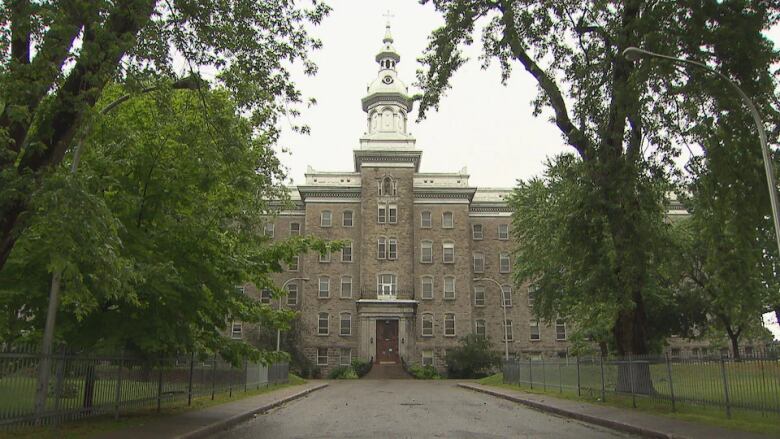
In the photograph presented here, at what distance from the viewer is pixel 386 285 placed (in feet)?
186

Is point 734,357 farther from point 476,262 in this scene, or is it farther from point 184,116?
point 476,262

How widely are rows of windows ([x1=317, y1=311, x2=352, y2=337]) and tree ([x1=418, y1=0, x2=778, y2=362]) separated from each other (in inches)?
1468

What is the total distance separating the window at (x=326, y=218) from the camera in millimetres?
59000

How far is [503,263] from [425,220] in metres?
8.67

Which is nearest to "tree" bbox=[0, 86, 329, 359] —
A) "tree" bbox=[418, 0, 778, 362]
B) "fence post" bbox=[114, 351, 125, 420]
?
"fence post" bbox=[114, 351, 125, 420]

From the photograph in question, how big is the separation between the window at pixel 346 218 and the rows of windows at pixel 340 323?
8288mm

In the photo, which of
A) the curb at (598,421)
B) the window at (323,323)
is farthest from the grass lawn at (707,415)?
the window at (323,323)

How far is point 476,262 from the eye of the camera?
60.4 m

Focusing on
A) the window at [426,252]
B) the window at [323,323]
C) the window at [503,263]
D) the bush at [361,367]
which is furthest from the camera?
the window at [503,263]

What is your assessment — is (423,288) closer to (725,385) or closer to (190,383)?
(190,383)

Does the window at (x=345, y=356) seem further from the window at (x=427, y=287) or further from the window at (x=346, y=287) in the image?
the window at (x=427, y=287)

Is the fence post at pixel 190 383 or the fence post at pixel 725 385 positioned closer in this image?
the fence post at pixel 725 385

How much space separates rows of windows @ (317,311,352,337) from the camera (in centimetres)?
5619

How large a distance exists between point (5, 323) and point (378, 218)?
153 ft
